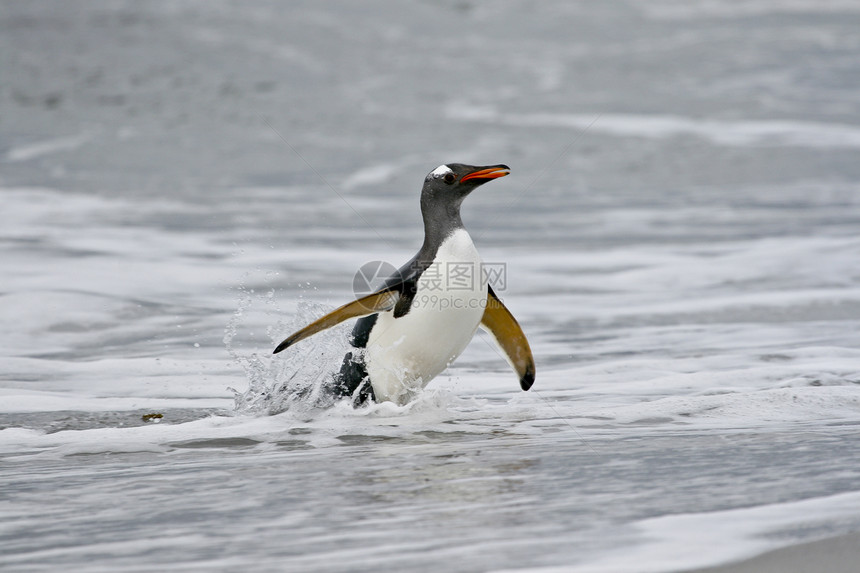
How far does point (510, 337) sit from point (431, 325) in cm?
65

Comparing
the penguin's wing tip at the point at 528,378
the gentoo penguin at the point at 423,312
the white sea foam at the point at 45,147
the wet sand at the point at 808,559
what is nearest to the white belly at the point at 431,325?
the gentoo penguin at the point at 423,312

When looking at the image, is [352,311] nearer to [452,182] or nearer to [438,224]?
[438,224]

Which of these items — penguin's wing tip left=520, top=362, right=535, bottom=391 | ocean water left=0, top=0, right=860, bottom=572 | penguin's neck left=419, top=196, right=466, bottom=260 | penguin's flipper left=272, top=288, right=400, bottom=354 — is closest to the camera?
ocean water left=0, top=0, right=860, bottom=572

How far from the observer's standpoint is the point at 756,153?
59.2 feet

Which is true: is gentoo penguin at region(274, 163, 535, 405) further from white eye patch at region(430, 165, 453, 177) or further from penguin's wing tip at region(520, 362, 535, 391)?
penguin's wing tip at region(520, 362, 535, 391)

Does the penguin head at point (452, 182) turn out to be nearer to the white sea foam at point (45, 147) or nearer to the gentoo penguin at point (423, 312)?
the gentoo penguin at point (423, 312)

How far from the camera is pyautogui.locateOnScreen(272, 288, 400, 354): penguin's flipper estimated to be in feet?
15.0

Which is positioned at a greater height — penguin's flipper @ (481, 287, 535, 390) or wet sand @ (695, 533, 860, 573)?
penguin's flipper @ (481, 287, 535, 390)

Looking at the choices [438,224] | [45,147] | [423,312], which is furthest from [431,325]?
[45,147]

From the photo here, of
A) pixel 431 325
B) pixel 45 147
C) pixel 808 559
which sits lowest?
pixel 808 559

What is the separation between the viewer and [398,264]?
992cm

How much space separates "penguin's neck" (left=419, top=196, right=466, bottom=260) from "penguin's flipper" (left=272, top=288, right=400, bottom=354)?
25cm

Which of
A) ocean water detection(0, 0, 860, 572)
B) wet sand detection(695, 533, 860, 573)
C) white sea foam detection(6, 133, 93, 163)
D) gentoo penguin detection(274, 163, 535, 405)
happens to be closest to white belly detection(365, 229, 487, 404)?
gentoo penguin detection(274, 163, 535, 405)

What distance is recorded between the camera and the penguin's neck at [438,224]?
4.76m
